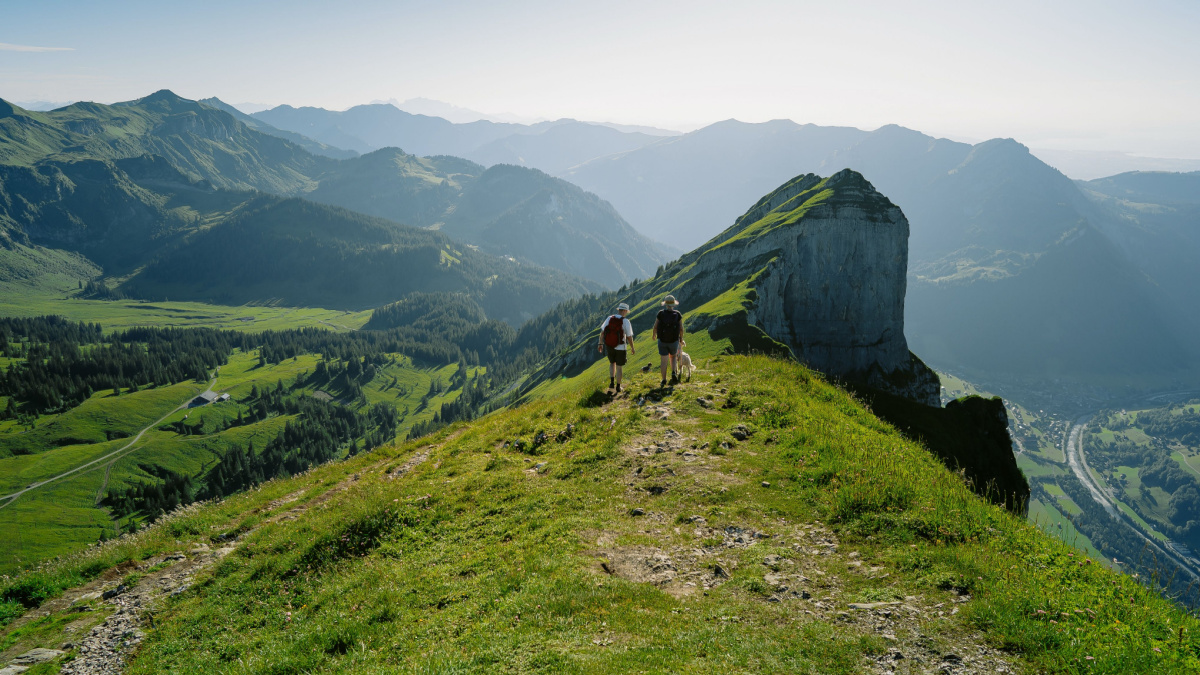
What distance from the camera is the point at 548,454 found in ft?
65.4

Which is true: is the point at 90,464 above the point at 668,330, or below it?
below

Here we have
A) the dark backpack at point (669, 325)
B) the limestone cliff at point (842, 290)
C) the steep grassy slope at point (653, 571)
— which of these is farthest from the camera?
the limestone cliff at point (842, 290)

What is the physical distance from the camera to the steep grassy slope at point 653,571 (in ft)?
27.3

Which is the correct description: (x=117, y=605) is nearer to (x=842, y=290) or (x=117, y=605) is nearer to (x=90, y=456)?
(x=842, y=290)

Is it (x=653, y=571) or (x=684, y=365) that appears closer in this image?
(x=653, y=571)

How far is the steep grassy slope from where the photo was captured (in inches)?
327

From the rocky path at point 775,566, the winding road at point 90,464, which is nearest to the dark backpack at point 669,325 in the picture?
the rocky path at point 775,566

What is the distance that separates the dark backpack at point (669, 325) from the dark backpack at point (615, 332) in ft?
6.01

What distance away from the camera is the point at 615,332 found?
2342cm

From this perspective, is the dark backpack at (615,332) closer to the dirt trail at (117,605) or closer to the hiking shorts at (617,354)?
the hiking shorts at (617,354)

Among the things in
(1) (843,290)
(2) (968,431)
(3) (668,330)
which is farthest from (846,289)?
(3) (668,330)

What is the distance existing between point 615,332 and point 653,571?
1318 centimetres

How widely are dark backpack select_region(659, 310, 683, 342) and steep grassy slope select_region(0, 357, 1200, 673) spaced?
11.9ft

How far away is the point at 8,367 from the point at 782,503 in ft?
987
